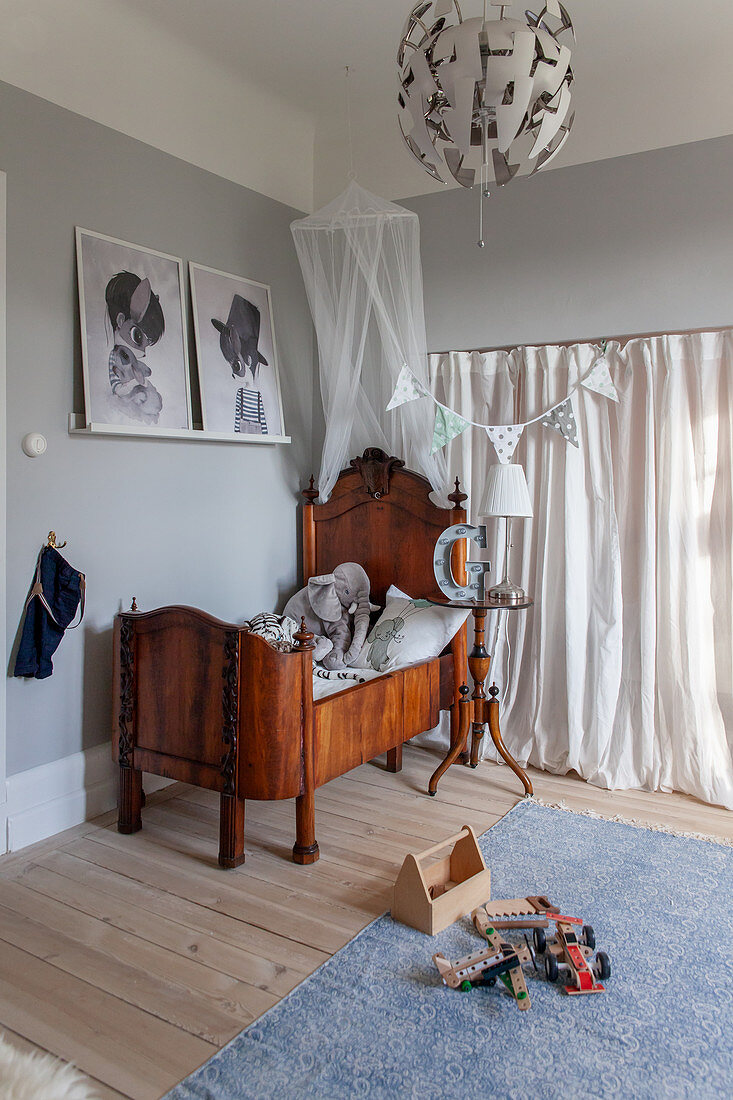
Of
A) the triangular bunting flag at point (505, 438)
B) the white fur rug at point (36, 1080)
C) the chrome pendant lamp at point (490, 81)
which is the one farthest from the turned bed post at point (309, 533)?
the white fur rug at point (36, 1080)

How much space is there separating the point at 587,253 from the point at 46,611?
262 centimetres

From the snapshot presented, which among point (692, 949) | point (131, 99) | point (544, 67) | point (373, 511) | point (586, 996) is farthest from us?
point (373, 511)

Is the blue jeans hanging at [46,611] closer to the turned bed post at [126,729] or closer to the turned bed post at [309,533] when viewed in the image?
the turned bed post at [126,729]

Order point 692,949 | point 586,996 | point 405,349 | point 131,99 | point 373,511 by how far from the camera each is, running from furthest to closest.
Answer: point 373,511
point 405,349
point 131,99
point 692,949
point 586,996

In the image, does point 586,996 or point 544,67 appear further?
point 586,996

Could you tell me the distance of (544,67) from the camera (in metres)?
1.59

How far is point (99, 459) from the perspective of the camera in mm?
3074

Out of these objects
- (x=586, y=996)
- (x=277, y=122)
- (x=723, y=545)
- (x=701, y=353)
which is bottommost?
(x=586, y=996)

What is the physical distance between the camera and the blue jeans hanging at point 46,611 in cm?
281

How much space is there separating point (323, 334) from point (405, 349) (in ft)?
1.23

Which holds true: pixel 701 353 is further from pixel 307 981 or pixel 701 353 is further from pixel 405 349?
pixel 307 981

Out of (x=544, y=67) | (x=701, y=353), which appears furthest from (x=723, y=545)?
(x=544, y=67)

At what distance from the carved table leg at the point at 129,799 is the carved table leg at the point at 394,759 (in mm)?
1120

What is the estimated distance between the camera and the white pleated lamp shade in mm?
3328
